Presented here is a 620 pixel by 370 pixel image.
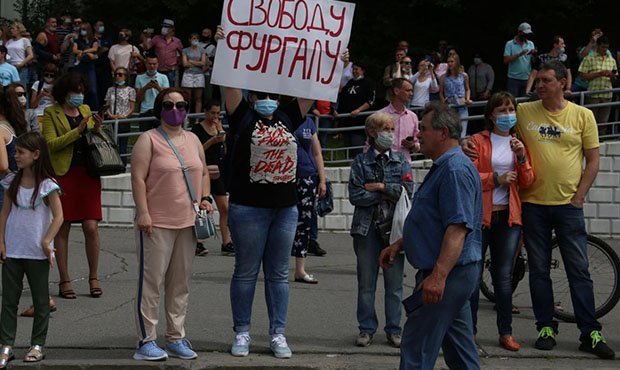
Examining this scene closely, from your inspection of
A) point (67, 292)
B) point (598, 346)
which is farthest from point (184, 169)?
point (598, 346)

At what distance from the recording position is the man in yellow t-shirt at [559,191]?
8617 millimetres

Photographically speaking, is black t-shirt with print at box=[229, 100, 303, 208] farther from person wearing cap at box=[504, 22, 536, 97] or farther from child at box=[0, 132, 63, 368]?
person wearing cap at box=[504, 22, 536, 97]

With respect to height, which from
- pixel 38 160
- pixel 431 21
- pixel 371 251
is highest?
pixel 431 21

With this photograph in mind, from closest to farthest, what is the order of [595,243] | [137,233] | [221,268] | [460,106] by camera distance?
[137,233], [595,243], [221,268], [460,106]

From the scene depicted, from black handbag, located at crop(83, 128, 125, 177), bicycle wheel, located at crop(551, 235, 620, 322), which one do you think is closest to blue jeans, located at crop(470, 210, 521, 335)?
bicycle wheel, located at crop(551, 235, 620, 322)

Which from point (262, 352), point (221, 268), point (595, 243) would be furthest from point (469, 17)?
point (262, 352)

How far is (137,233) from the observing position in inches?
316

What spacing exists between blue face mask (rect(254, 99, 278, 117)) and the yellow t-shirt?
6.32 feet

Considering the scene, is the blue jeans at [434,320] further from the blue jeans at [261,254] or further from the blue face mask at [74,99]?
the blue face mask at [74,99]

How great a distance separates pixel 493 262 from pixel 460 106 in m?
9.60

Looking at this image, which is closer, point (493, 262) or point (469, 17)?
point (493, 262)

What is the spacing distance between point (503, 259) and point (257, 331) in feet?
6.21

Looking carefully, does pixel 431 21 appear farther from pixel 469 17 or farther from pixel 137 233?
pixel 137 233

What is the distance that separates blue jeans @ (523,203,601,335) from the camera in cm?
864
